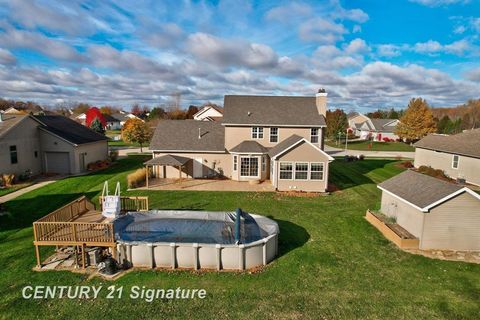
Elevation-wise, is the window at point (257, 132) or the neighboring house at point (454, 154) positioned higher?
the window at point (257, 132)

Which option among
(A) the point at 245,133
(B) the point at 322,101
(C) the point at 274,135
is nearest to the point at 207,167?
(A) the point at 245,133

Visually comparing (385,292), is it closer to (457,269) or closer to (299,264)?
(299,264)

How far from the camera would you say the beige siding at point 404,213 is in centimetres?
1319

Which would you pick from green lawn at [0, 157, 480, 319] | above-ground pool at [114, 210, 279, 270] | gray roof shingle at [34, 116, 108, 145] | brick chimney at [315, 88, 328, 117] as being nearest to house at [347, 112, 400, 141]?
brick chimney at [315, 88, 328, 117]

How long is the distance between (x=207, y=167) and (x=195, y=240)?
1501cm

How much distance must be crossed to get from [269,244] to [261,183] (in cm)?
1369

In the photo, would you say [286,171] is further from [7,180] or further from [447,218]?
[7,180]

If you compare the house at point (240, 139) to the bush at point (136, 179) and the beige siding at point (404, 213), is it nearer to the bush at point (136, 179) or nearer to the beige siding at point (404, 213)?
the bush at point (136, 179)

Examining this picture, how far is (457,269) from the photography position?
11336 mm

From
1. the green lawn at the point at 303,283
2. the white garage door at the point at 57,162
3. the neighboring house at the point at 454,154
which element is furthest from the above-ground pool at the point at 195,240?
the neighboring house at the point at 454,154

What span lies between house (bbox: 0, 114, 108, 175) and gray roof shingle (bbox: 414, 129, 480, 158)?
3826 centimetres

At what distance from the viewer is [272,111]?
28.4m

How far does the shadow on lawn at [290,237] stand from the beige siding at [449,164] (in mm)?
21087

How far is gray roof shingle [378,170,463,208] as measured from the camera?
42.4 feet
